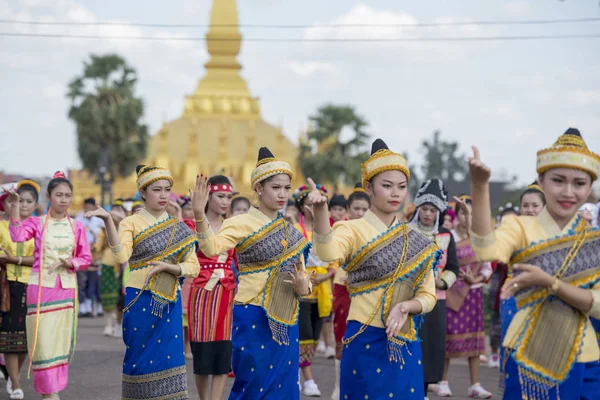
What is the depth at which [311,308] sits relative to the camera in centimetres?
1095

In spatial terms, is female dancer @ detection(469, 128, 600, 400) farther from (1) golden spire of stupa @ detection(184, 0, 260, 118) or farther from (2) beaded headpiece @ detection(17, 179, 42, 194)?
(1) golden spire of stupa @ detection(184, 0, 260, 118)

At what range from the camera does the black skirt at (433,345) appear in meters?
9.11

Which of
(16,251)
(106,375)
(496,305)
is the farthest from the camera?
(496,305)

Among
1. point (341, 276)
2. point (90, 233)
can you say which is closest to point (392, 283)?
point (341, 276)

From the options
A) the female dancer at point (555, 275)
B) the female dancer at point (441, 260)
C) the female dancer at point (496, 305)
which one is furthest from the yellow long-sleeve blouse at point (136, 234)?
the female dancer at point (496, 305)

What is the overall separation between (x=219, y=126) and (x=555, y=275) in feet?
195

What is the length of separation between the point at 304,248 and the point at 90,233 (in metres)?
12.9

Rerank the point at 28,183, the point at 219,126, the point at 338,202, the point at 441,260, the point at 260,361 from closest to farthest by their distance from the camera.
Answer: the point at 260,361 → the point at 441,260 → the point at 28,183 → the point at 338,202 → the point at 219,126

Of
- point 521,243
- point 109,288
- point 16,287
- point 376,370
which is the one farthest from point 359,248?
point 109,288

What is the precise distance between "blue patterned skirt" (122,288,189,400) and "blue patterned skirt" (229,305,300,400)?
1.23 m

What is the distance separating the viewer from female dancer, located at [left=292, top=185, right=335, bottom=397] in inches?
410

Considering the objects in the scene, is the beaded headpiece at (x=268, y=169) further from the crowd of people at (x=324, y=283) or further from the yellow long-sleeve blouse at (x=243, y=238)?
the yellow long-sleeve blouse at (x=243, y=238)

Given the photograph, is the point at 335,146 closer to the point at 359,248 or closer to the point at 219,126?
the point at 219,126

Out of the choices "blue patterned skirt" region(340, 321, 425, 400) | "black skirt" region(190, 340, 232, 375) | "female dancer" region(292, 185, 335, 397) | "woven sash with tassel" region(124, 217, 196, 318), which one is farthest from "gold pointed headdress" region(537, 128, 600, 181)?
"female dancer" region(292, 185, 335, 397)
